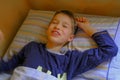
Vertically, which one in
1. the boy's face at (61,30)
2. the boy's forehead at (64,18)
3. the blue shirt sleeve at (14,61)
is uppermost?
the boy's forehead at (64,18)

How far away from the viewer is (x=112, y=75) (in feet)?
4.06

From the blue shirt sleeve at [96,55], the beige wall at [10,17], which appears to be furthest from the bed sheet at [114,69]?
the beige wall at [10,17]

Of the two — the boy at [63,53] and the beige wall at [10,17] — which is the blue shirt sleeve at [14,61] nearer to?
the boy at [63,53]

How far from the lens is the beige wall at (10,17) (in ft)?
5.04

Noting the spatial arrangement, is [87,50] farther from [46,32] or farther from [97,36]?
[46,32]

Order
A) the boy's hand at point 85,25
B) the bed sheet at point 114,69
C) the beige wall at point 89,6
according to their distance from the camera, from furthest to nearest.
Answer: the beige wall at point 89,6, the boy's hand at point 85,25, the bed sheet at point 114,69

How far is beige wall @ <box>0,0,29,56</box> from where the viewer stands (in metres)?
1.54

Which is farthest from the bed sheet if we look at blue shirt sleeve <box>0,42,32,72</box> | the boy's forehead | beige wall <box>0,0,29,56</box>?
beige wall <box>0,0,29,56</box>

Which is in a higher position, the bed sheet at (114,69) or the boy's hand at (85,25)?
the boy's hand at (85,25)

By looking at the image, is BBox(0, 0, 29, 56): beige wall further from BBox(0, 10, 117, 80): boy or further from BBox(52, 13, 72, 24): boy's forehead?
BBox(52, 13, 72, 24): boy's forehead

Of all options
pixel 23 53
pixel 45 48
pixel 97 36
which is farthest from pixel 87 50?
pixel 23 53

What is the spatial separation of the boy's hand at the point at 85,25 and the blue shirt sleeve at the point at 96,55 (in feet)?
0.17

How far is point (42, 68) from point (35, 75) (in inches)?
2.2

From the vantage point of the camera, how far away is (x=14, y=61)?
4.62 feet
